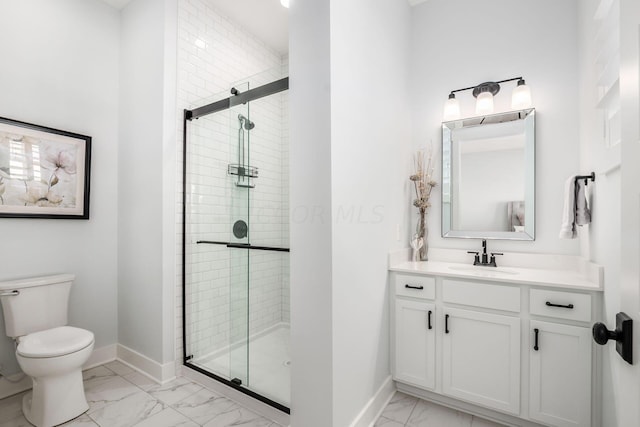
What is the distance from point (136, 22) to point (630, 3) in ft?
10.4

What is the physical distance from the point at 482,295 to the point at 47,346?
2.74m

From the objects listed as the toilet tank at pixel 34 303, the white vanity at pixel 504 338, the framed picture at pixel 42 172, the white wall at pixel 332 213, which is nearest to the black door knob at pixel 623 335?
the white wall at pixel 332 213

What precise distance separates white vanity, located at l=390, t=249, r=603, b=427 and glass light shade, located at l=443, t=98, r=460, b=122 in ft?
3.94

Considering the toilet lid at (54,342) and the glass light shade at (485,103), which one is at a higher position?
the glass light shade at (485,103)

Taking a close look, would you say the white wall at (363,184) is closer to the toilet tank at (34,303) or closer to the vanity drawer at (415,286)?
the vanity drawer at (415,286)

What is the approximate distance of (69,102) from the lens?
2389mm

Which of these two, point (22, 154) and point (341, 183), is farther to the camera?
point (22, 154)

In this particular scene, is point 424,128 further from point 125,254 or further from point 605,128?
point 125,254

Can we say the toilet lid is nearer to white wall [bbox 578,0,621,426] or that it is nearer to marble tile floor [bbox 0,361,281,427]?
marble tile floor [bbox 0,361,281,427]

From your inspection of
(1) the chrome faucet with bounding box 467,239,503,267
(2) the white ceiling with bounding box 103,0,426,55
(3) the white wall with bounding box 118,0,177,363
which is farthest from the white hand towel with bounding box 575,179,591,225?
(3) the white wall with bounding box 118,0,177,363

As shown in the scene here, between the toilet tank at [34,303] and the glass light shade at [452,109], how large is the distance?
127 inches

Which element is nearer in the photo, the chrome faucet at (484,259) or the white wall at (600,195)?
the white wall at (600,195)

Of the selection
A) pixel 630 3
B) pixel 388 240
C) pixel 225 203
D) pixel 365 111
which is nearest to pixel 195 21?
pixel 225 203

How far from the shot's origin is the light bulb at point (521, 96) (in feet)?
7.00
